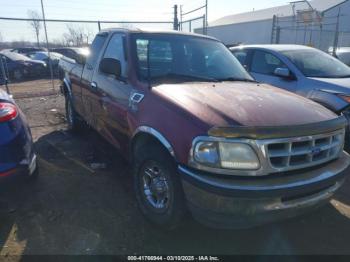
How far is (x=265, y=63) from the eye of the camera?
21.5 ft

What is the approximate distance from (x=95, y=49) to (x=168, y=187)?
9.28 feet

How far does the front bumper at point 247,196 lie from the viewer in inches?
89.4

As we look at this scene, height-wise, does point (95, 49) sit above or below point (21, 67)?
above

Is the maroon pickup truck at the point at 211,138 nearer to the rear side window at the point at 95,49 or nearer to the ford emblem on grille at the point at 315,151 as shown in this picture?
the ford emblem on grille at the point at 315,151

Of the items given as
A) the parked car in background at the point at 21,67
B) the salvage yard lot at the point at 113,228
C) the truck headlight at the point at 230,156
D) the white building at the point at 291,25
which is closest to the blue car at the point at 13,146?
the salvage yard lot at the point at 113,228

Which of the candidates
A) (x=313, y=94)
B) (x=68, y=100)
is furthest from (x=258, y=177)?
(x=68, y=100)

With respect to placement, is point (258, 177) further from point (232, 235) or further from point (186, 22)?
point (186, 22)

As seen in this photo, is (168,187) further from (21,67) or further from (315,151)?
(21,67)

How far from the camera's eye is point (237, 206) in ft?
7.51

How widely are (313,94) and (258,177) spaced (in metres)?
3.69

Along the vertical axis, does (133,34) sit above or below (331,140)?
above

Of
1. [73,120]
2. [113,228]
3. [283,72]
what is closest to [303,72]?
[283,72]

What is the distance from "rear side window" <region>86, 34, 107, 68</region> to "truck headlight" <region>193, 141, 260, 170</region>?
2.79 meters

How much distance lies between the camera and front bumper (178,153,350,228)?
2271 millimetres
